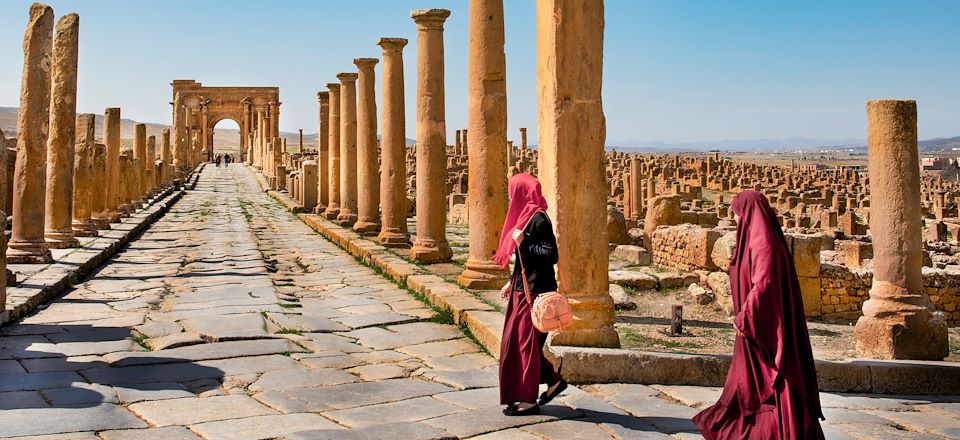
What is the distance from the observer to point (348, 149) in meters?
18.8

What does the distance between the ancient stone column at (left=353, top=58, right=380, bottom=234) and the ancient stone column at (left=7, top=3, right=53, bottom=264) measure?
5.56 m

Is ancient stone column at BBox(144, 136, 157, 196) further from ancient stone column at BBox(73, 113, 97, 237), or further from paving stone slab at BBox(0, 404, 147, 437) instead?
paving stone slab at BBox(0, 404, 147, 437)

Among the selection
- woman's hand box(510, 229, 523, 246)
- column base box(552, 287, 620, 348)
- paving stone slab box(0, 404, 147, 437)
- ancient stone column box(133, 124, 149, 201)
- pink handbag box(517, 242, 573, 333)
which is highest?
ancient stone column box(133, 124, 149, 201)

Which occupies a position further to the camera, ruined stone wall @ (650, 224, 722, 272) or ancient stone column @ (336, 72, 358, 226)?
ancient stone column @ (336, 72, 358, 226)

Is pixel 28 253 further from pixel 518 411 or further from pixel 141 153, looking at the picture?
pixel 141 153

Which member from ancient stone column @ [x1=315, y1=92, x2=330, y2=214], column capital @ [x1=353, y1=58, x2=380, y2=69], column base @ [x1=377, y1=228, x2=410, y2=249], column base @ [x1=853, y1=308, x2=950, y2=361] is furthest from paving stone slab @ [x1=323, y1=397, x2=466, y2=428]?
ancient stone column @ [x1=315, y1=92, x2=330, y2=214]

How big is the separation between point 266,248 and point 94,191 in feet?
14.1

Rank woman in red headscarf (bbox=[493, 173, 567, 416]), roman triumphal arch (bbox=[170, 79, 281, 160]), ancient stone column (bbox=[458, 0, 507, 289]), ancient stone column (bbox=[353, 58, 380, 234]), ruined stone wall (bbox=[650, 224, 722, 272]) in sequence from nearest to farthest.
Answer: woman in red headscarf (bbox=[493, 173, 567, 416]) < ancient stone column (bbox=[458, 0, 507, 289]) < ruined stone wall (bbox=[650, 224, 722, 272]) < ancient stone column (bbox=[353, 58, 380, 234]) < roman triumphal arch (bbox=[170, 79, 281, 160])

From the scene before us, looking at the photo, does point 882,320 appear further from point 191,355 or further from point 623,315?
point 191,355

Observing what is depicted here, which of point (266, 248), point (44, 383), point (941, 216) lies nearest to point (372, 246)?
point (266, 248)

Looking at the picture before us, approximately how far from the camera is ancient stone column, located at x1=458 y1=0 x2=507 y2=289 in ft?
32.5

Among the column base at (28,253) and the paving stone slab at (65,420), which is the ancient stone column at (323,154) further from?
the paving stone slab at (65,420)

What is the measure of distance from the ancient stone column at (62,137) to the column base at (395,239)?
458 centimetres

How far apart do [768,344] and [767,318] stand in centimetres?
13
